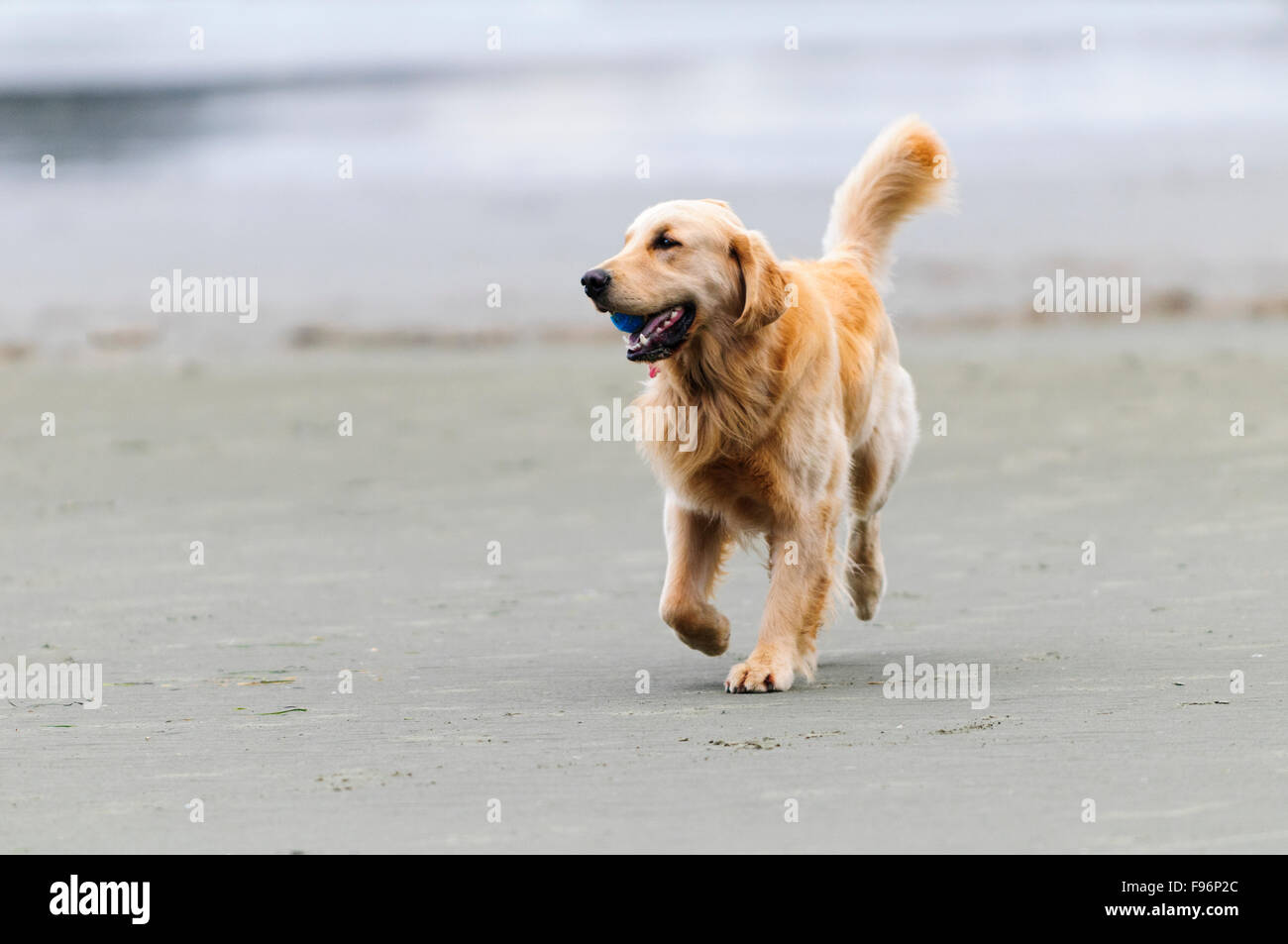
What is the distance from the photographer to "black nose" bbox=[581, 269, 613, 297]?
630 cm

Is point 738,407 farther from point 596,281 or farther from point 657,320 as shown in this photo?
point 596,281

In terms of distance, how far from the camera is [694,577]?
275 inches

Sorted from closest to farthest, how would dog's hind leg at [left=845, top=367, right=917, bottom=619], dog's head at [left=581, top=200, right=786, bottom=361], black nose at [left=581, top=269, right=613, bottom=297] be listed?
1. black nose at [left=581, top=269, right=613, bottom=297]
2. dog's head at [left=581, top=200, right=786, bottom=361]
3. dog's hind leg at [left=845, top=367, right=917, bottom=619]

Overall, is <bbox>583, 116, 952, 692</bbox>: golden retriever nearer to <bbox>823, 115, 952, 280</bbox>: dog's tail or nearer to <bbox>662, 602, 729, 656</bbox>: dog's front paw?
<bbox>662, 602, 729, 656</bbox>: dog's front paw

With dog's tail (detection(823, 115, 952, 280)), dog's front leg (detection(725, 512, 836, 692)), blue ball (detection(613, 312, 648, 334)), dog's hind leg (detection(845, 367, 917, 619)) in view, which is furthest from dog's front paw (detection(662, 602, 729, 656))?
dog's tail (detection(823, 115, 952, 280))

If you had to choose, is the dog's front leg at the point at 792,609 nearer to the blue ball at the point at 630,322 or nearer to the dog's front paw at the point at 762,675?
the dog's front paw at the point at 762,675

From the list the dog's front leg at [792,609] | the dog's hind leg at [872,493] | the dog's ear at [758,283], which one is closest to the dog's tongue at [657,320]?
the dog's ear at [758,283]

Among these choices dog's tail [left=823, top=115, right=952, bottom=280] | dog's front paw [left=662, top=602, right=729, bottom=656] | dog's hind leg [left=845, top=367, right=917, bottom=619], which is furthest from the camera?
dog's tail [left=823, top=115, right=952, bottom=280]

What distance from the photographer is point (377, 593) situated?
9.20 meters

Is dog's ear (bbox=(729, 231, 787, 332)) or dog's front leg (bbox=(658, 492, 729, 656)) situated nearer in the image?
dog's ear (bbox=(729, 231, 787, 332))

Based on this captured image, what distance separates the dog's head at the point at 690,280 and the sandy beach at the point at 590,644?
4.38 feet

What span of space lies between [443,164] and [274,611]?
115ft

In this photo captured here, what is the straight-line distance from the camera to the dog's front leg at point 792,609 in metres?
6.66

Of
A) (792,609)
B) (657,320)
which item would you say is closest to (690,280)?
(657,320)
